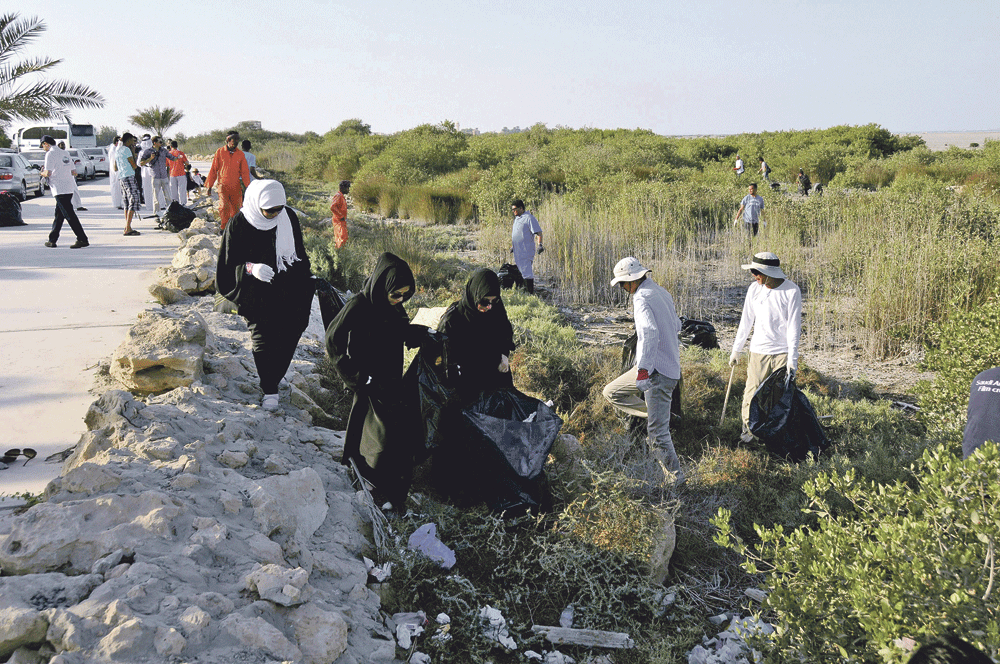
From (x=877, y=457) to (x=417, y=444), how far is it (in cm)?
337

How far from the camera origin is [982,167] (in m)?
22.5

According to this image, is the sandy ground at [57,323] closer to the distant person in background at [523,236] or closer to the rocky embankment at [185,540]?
the rocky embankment at [185,540]

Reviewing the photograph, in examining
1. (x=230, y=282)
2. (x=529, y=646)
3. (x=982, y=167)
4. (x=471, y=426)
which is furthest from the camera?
(x=982, y=167)

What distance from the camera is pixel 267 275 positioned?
4.32m

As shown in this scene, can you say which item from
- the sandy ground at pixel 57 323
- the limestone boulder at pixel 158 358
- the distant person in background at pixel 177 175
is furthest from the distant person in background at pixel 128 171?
the limestone boulder at pixel 158 358

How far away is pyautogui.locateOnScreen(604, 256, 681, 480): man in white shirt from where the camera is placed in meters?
4.64

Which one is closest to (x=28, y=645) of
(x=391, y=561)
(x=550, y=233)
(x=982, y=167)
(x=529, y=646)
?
(x=391, y=561)

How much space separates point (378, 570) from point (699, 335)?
571 centimetres

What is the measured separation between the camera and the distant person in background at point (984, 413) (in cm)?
304

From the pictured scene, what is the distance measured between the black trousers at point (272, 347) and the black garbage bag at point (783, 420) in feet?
11.4

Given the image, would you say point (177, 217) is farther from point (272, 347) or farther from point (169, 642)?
point (169, 642)

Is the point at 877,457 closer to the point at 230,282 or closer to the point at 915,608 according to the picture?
the point at 915,608

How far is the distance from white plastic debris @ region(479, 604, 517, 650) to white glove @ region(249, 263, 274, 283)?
237cm

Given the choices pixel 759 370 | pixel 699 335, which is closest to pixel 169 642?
pixel 759 370
